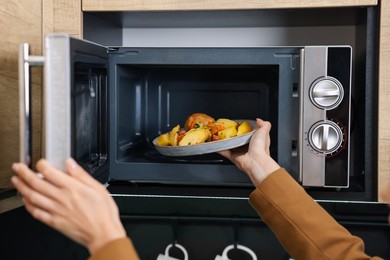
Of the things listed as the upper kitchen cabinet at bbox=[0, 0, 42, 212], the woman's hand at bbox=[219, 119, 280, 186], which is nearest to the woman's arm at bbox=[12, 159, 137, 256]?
the upper kitchen cabinet at bbox=[0, 0, 42, 212]

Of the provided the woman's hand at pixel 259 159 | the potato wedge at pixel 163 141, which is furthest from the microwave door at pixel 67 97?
the woman's hand at pixel 259 159

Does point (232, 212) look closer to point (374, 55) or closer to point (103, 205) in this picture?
point (374, 55)

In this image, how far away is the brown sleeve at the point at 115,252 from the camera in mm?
606

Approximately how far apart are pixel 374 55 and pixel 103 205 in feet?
2.03

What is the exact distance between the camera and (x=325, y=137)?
91cm

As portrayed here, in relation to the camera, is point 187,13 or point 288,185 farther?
point 187,13

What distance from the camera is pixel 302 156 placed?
36.4 inches

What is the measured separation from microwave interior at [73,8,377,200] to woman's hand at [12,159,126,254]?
94 mm

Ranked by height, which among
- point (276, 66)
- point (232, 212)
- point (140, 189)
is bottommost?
point (232, 212)

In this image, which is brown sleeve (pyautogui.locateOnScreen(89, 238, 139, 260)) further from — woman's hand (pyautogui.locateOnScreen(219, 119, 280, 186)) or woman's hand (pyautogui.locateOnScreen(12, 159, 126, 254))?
woman's hand (pyautogui.locateOnScreen(219, 119, 280, 186))

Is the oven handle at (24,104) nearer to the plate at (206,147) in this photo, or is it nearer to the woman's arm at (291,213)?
the plate at (206,147)

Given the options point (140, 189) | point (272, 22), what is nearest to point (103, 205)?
point (140, 189)

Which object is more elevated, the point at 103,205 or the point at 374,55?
the point at 374,55

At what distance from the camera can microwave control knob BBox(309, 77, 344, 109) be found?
91cm
